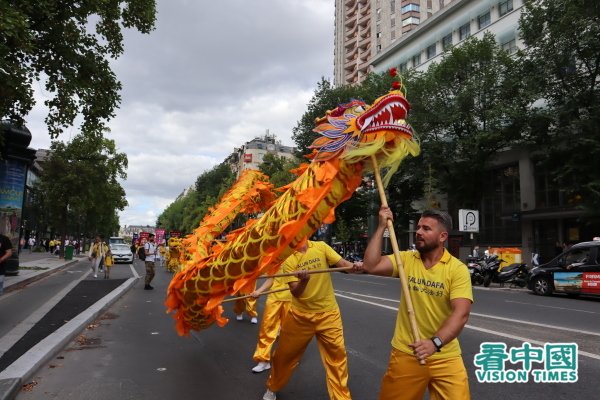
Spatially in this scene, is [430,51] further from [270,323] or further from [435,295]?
[435,295]

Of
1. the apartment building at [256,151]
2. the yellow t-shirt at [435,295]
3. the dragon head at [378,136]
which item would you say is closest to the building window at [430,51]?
the dragon head at [378,136]

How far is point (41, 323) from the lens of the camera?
7.66 m

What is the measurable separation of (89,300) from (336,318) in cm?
850

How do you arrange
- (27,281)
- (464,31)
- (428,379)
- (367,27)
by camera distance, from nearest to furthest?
(428,379)
(27,281)
(464,31)
(367,27)

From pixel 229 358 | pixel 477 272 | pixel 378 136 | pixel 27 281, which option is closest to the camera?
pixel 378 136

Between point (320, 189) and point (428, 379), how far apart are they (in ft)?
4.90

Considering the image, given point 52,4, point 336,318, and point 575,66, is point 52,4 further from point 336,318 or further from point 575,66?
point 575,66

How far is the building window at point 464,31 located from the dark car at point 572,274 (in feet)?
77.4

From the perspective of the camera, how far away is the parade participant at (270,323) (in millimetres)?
5312

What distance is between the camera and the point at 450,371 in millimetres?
2715

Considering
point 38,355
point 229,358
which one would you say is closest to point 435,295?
point 229,358

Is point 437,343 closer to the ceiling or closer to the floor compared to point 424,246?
closer to the floor

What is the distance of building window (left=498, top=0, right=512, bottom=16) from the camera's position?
29281mm

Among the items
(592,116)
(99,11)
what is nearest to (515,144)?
(592,116)
